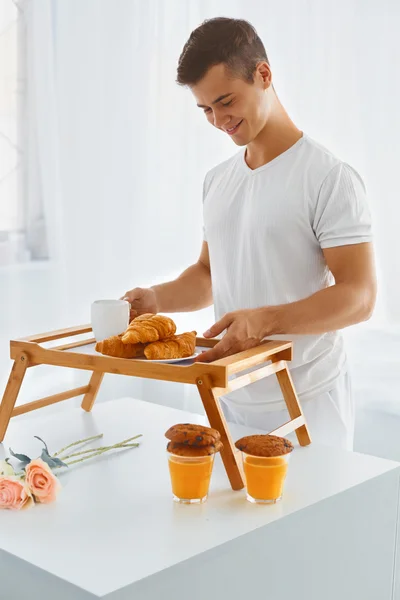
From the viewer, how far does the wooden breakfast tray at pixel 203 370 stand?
132cm

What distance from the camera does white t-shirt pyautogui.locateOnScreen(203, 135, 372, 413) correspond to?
171 centimetres

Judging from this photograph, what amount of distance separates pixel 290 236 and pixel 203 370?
56cm

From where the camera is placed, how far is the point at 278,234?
5.82ft

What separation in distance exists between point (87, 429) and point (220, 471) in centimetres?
39

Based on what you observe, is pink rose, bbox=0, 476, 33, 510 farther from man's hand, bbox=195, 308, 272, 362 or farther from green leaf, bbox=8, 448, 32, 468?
man's hand, bbox=195, 308, 272, 362

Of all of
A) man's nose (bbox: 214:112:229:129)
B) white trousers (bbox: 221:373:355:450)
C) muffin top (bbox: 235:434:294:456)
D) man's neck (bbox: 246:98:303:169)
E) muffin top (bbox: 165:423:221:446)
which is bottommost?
white trousers (bbox: 221:373:355:450)

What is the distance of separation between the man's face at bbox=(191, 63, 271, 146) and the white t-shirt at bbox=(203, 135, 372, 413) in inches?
3.9

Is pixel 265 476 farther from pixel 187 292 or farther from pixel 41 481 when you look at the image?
pixel 187 292

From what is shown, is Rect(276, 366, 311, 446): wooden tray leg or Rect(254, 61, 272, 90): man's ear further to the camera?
Rect(254, 61, 272, 90): man's ear

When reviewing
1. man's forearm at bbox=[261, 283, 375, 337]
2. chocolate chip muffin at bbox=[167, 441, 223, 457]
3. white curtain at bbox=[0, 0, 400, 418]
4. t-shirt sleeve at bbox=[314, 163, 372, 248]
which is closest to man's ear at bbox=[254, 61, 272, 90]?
t-shirt sleeve at bbox=[314, 163, 372, 248]

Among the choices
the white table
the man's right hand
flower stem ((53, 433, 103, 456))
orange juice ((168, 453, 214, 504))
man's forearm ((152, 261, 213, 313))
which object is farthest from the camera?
man's forearm ((152, 261, 213, 313))

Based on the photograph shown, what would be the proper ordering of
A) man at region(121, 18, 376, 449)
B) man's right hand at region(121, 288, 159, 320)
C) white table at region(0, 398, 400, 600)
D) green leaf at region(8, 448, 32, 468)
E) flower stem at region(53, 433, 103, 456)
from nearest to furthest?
white table at region(0, 398, 400, 600), green leaf at region(8, 448, 32, 468), flower stem at region(53, 433, 103, 456), man at region(121, 18, 376, 449), man's right hand at region(121, 288, 159, 320)

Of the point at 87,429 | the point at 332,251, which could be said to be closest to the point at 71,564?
the point at 87,429

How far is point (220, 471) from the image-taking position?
146 centimetres
